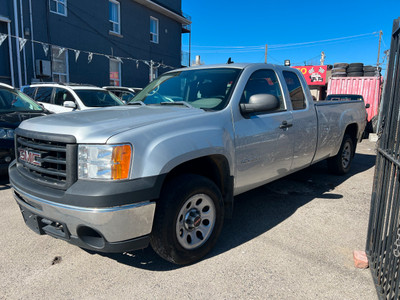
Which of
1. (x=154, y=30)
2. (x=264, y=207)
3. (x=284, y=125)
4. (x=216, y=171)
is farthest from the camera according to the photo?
(x=154, y=30)

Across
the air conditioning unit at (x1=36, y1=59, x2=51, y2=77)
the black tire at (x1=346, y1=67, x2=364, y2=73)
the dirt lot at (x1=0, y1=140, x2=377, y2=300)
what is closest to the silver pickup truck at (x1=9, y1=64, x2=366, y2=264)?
the dirt lot at (x1=0, y1=140, x2=377, y2=300)

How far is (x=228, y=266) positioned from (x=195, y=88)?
1962 mm

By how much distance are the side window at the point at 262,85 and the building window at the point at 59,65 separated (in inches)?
482

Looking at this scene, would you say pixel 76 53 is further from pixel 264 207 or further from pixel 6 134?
pixel 264 207

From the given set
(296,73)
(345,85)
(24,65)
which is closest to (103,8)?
(24,65)

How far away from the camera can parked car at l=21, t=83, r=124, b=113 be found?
8.31 meters

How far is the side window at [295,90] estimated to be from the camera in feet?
13.7

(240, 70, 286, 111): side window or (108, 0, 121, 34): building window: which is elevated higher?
(108, 0, 121, 34): building window

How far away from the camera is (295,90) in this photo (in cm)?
432

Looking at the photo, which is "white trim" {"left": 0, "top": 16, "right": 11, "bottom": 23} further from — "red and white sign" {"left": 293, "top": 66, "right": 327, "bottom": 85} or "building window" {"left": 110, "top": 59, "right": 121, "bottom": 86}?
"red and white sign" {"left": 293, "top": 66, "right": 327, "bottom": 85}

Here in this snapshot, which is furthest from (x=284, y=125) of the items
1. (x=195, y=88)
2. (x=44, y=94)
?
(x=44, y=94)

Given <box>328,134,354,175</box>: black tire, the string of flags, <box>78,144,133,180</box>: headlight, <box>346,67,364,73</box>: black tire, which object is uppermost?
the string of flags

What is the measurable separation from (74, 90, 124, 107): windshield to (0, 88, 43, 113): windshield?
210 cm

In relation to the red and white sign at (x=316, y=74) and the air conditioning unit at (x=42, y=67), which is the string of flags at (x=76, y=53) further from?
the red and white sign at (x=316, y=74)
